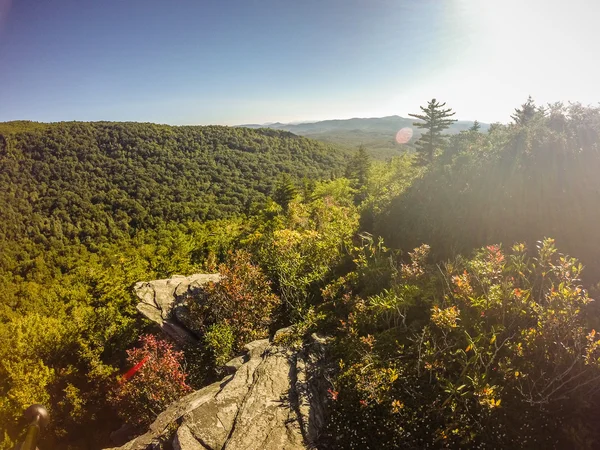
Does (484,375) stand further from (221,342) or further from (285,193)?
(285,193)

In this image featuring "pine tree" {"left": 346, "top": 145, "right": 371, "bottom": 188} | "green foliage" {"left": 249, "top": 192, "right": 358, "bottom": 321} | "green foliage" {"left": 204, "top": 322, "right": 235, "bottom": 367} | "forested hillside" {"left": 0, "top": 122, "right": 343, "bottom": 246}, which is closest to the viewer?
"green foliage" {"left": 204, "top": 322, "right": 235, "bottom": 367}

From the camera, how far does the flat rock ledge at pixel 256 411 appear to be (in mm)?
7160

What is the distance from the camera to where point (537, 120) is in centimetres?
1352

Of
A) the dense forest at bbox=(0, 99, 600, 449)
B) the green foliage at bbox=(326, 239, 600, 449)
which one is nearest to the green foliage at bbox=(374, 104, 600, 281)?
the dense forest at bbox=(0, 99, 600, 449)

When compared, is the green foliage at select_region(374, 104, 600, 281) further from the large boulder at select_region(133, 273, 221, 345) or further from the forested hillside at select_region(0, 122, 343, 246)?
the forested hillside at select_region(0, 122, 343, 246)

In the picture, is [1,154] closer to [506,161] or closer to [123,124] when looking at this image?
[123,124]

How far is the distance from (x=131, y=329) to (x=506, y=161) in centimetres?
2379

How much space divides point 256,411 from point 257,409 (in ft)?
0.19

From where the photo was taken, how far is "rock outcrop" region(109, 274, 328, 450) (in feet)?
23.5

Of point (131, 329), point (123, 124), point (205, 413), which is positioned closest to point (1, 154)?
point (123, 124)

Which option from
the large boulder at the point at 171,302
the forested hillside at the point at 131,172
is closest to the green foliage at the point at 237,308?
the large boulder at the point at 171,302

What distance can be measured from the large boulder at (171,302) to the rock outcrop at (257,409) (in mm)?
5081

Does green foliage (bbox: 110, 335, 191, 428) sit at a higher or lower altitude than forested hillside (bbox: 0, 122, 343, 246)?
lower

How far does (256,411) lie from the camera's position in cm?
781
